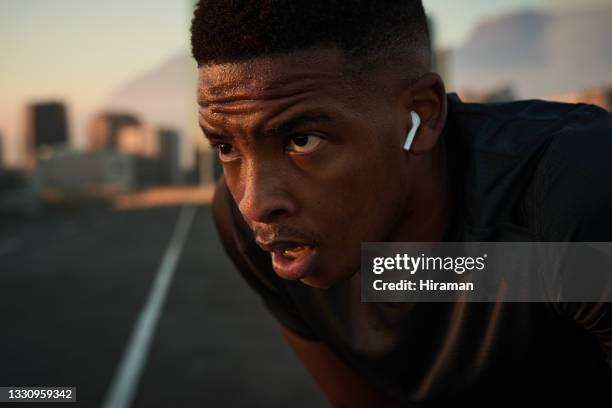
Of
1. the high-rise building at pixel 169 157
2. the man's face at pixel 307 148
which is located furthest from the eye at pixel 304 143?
the high-rise building at pixel 169 157

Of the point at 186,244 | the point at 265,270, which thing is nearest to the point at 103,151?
the point at 186,244

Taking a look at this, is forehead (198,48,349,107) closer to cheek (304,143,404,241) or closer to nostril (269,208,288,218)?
cheek (304,143,404,241)

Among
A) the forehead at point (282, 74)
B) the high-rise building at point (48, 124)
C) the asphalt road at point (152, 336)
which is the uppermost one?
the forehead at point (282, 74)

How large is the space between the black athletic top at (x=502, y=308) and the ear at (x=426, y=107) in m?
0.20

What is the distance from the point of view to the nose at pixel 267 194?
185 cm

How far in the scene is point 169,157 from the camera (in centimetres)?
10725

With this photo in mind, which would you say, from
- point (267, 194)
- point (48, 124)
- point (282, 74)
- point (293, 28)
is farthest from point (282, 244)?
point (48, 124)

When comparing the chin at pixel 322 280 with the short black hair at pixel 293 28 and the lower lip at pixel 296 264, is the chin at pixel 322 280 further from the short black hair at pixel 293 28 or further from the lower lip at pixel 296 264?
the short black hair at pixel 293 28

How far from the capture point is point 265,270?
8.63ft

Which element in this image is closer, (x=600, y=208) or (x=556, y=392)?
(x=600, y=208)

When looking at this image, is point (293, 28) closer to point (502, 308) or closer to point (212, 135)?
point (212, 135)

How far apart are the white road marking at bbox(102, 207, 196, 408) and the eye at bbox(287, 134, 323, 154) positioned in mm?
3526

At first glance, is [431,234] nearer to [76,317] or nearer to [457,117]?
[457,117]

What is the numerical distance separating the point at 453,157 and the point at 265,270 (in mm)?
934
